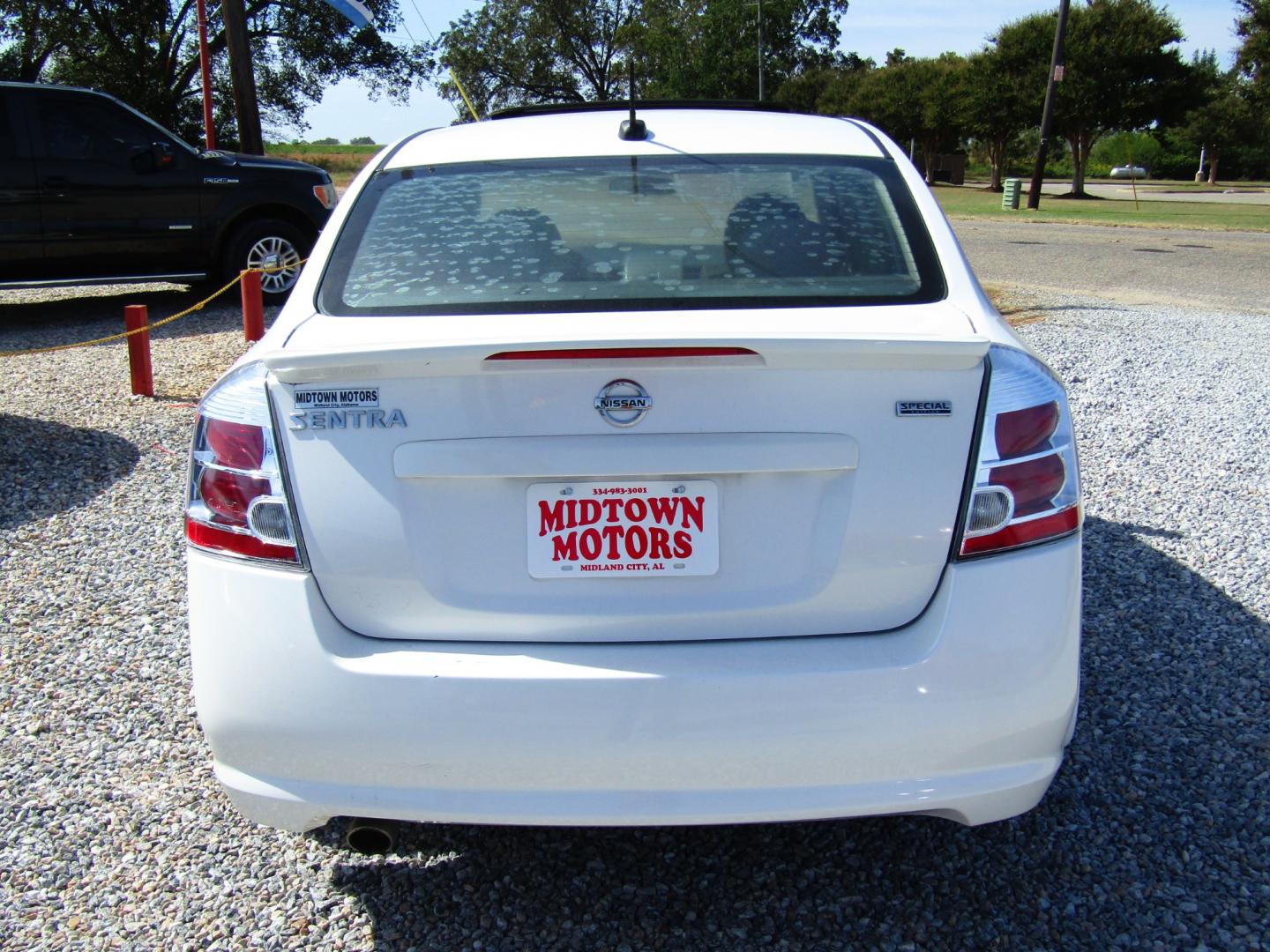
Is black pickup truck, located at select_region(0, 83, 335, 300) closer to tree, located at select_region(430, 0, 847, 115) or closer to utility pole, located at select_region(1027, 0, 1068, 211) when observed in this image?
utility pole, located at select_region(1027, 0, 1068, 211)

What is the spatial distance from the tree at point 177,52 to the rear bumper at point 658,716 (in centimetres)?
2694

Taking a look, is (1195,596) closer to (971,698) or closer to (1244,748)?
(1244,748)

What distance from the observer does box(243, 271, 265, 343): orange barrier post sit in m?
8.56

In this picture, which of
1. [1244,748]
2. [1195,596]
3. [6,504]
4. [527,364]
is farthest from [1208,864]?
[6,504]

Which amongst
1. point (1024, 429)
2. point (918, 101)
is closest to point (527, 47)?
point (918, 101)

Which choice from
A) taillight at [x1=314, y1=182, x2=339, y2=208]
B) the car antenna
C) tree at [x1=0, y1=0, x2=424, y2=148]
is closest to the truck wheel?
taillight at [x1=314, y1=182, x2=339, y2=208]

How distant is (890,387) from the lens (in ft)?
6.83

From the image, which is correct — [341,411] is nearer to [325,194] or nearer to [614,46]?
[325,194]

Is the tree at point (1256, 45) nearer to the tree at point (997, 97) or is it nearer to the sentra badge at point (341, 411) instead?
the tree at point (997, 97)

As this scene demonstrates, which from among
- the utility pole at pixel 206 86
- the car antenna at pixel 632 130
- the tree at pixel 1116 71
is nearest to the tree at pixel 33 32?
the utility pole at pixel 206 86

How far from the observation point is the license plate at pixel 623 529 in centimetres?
208

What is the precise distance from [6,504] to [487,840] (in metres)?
3.69

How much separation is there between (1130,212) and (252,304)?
2514cm

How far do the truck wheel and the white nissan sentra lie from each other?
9.22m
